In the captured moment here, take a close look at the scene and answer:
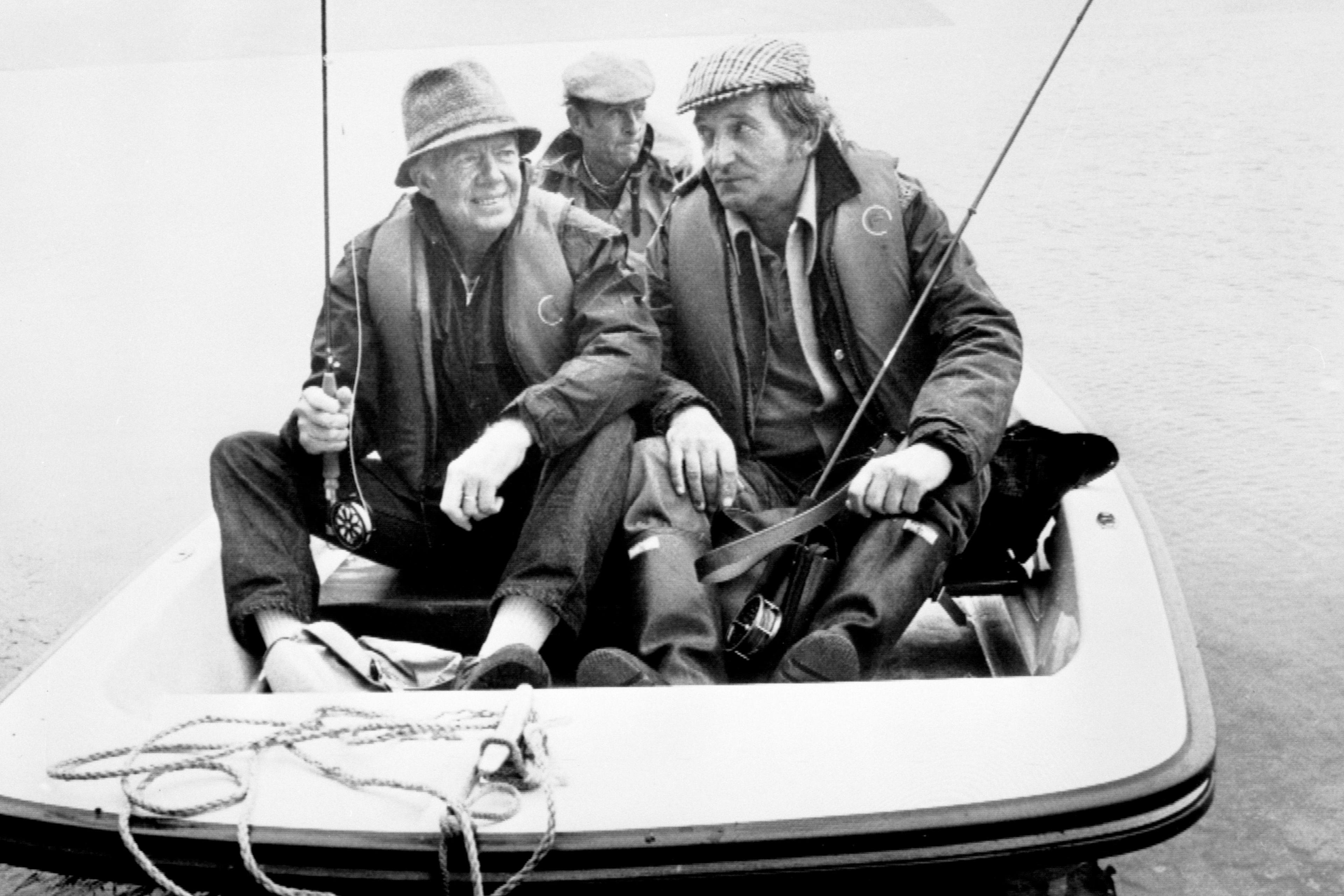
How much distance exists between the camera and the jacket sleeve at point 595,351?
1965 mm

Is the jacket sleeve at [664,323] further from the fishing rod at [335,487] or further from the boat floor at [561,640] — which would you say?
the fishing rod at [335,487]

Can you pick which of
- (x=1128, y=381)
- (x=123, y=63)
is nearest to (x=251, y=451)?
(x=1128, y=381)

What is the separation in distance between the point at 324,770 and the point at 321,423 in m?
0.58

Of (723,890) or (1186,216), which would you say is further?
(1186,216)

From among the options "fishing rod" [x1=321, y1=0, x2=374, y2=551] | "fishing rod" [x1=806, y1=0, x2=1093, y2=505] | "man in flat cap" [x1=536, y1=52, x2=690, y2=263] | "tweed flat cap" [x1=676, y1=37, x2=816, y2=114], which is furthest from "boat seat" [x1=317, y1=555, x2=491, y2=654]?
"man in flat cap" [x1=536, y1=52, x2=690, y2=263]

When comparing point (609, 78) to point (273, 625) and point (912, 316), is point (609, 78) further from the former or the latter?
point (273, 625)

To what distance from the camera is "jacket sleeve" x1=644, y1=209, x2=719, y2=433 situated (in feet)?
6.84

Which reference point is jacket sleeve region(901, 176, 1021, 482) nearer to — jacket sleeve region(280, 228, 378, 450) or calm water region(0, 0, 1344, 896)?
calm water region(0, 0, 1344, 896)

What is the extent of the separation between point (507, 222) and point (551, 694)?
747mm

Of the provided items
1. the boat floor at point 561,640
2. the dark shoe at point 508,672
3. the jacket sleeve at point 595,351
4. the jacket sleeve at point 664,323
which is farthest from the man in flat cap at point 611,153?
the dark shoe at point 508,672

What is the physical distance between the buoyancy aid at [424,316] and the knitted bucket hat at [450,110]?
0.32ft

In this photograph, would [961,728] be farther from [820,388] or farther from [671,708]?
[820,388]

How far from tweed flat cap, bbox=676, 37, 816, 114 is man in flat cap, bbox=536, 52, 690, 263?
1.03 meters

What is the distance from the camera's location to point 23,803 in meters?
1.48
